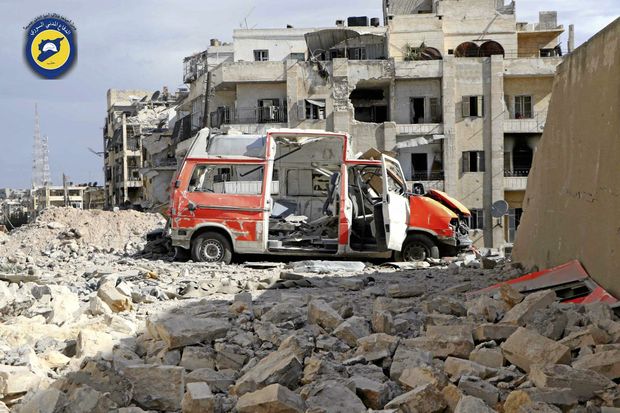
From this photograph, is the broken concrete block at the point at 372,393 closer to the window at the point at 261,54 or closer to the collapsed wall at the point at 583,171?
the collapsed wall at the point at 583,171

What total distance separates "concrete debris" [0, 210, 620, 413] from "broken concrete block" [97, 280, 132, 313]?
0.05 feet

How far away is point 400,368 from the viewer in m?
5.18

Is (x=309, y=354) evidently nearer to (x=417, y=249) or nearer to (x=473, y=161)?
(x=417, y=249)

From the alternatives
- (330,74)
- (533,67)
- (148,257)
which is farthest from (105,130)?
(148,257)

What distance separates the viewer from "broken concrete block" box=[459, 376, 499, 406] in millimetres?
4551

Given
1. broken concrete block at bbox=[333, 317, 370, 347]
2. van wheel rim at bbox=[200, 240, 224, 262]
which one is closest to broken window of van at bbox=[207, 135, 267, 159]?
van wheel rim at bbox=[200, 240, 224, 262]

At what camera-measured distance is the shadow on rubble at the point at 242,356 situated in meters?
4.78

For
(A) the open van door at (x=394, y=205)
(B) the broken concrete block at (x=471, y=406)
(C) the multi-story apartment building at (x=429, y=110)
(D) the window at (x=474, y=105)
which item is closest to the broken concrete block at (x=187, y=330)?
(B) the broken concrete block at (x=471, y=406)

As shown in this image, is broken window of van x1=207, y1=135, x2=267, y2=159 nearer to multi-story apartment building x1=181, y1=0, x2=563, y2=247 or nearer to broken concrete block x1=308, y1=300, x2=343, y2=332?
broken concrete block x1=308, y1=300, x2=343, y2=332

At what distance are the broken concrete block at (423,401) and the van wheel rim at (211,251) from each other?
9339 millimetres

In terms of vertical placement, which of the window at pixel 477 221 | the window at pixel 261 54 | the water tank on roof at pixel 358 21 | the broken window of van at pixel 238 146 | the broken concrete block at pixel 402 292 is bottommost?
the window at pixel 477 221

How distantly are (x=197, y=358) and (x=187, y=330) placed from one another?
0.38 meters

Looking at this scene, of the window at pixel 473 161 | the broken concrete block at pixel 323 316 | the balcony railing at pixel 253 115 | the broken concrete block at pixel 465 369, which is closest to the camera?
the broken concrete block at pixel 465 369

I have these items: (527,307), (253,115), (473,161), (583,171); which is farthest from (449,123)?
(527,307)
